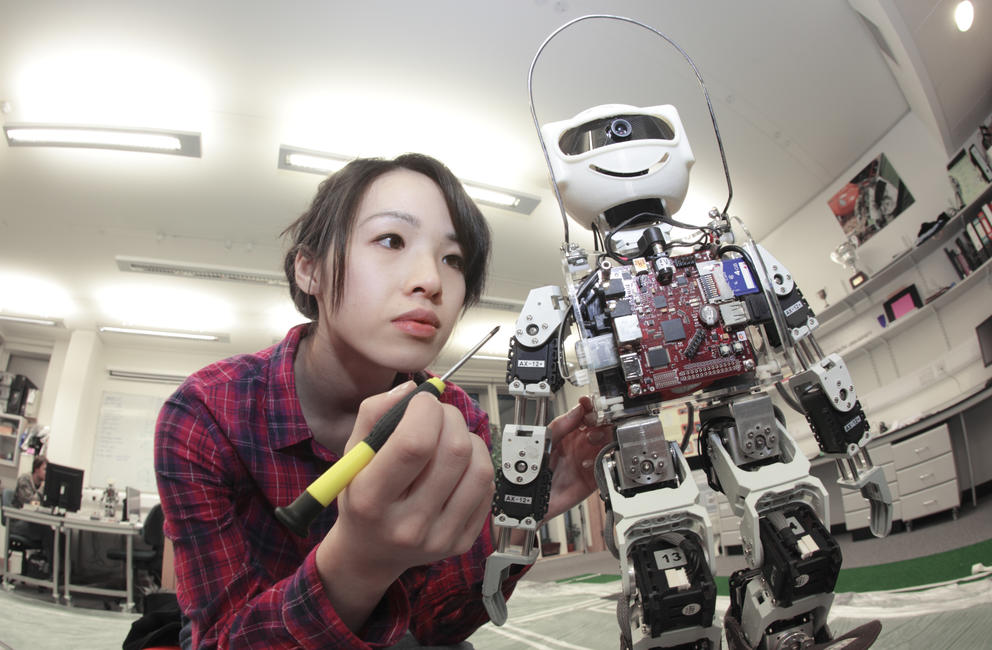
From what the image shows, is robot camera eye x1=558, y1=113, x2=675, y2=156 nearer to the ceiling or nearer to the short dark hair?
the short dark hair

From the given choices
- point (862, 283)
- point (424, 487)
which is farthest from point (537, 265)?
point (424, 487)

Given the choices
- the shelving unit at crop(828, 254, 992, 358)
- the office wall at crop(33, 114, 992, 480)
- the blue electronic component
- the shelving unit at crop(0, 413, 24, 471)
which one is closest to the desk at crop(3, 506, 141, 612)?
the shelving unit at crop(0, 413, 24, 471)

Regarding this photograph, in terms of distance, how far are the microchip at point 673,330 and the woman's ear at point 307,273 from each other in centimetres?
67

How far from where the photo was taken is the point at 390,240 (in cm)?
79

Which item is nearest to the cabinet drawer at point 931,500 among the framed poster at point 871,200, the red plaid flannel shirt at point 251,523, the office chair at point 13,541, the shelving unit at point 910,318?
the shelving unit at point 910,318

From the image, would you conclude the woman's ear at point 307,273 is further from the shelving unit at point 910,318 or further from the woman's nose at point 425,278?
the shelving unit at point 910,318

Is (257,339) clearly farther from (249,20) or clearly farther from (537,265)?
(249,20)

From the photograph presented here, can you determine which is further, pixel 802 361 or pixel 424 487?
pixel 802 361

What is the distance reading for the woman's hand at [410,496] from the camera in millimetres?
356

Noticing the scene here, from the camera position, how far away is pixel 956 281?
3775 mm

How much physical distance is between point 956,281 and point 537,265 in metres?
3.76

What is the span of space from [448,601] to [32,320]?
8313 millimetres

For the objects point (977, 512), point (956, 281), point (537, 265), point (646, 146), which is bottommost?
point (977, 512)

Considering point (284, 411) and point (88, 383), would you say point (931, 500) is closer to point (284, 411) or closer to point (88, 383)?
point (284, 411)
